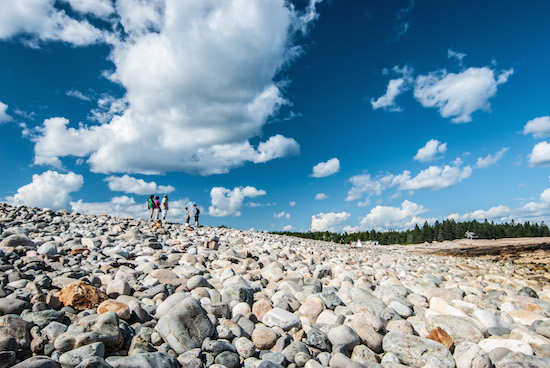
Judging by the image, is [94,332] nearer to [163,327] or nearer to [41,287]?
[163,327]

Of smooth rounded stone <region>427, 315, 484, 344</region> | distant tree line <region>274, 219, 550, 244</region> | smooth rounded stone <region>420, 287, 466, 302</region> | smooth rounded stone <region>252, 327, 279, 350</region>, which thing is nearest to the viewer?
smooth rounded stone <region>252, 327, 279, 350</region>

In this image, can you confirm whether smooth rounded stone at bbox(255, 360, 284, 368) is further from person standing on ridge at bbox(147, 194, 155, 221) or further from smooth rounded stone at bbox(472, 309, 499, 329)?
person standing on ridge at bbox(147, 194, 155, 221)

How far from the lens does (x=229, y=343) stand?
389 cm

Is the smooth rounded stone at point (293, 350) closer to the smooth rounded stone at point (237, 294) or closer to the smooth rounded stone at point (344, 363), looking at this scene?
the smooth rounded stone at point (344, 363)

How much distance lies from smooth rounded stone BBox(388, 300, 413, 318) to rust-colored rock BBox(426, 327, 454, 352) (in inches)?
35.1

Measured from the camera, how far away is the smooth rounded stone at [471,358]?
360 centimetres

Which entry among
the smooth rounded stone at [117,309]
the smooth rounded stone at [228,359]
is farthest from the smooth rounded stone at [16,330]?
the smooth rounded stone at [228,359]

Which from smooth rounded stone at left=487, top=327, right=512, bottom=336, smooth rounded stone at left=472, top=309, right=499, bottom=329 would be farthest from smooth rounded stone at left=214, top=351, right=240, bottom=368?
smooth rounded stone at left=472, top=309, right=499, bottom=329

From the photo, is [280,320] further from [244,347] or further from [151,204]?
[151,204]

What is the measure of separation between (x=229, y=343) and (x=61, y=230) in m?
11.0

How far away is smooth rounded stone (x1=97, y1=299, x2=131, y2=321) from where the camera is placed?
4.26 meters

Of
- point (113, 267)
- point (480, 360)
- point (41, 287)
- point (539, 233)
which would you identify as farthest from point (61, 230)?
point (539, 233)

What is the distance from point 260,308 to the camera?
5141mm

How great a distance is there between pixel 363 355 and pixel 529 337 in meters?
2.46
